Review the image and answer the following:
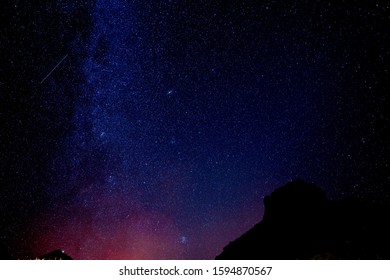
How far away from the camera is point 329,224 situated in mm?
18938

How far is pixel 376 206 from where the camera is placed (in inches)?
707

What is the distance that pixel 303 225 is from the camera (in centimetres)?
2161

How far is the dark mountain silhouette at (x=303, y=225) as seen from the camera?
14.1 metres

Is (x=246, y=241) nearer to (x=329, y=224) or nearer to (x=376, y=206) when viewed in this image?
(x=329, y=224)

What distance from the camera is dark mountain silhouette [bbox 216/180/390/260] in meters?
14.1
